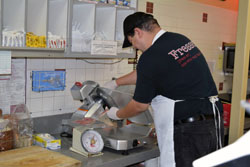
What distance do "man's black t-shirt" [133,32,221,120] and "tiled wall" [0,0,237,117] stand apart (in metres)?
0.90

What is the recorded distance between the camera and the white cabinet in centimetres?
217

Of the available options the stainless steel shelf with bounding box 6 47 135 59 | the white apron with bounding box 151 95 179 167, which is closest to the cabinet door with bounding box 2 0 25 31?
the stainless steel shelf with bounding box 6 47 135 59

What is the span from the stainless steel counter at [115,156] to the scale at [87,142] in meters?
0.03

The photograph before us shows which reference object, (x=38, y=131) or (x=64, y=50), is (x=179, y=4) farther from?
(x=38, y=131)

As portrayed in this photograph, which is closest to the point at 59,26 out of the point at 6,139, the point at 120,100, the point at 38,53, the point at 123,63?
the point at 38,53

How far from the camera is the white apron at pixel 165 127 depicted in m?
2.32

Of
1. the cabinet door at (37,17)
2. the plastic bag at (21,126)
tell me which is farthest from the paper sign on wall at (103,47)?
the plastic bag at (21,126)

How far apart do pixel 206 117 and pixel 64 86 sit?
1.25m

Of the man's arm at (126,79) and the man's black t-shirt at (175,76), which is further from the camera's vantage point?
the man's arm at (126,79)

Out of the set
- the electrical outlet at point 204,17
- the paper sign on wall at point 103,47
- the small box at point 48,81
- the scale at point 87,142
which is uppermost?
the electrical outlet at point 204,17

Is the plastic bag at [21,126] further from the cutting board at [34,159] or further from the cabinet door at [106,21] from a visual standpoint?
the cabinet door at [106,21]

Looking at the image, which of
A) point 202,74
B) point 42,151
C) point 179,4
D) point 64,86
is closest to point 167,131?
point 202,74

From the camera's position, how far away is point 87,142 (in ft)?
7.54

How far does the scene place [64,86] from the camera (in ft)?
9.61
